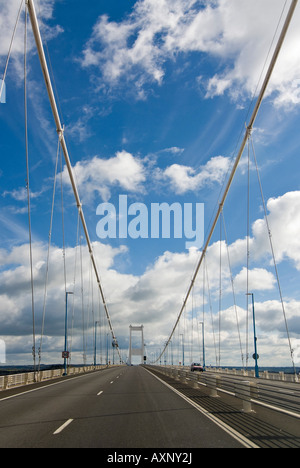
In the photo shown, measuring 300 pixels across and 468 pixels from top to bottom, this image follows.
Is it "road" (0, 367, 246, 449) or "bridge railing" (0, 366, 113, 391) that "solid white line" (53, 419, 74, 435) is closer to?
"road" (0, 367, 246, 449)

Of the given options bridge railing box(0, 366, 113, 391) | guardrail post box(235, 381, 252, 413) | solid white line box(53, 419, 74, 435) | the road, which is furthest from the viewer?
bridge railing box(0, 366, 113, 391)

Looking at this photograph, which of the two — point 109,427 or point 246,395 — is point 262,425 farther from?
Answer: point 109,427

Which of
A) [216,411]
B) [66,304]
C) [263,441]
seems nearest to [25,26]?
[216,411]

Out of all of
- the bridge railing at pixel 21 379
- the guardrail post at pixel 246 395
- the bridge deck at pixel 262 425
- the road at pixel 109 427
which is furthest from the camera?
the bridge railing at pixel 21 379

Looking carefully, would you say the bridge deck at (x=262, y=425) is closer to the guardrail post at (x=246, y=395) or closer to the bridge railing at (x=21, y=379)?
the guardrail post at (x=246, y=395)

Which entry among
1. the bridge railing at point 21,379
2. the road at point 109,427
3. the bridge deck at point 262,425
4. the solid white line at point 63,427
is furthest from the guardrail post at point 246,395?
the bridge railing at point 21,379

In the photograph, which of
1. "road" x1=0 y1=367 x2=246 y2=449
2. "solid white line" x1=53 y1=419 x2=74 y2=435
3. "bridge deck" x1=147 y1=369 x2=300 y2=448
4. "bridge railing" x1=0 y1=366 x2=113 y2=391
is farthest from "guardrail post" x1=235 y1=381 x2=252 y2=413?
"bridge railing" x1=0 y1=366 x2=113 y2=391

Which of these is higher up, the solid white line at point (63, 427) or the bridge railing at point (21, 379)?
the solid white line at point (63, 427)

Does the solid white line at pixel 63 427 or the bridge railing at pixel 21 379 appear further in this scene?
the bridge railing at pixel 21 379

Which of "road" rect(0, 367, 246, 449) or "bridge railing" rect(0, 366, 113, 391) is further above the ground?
"road" rect(0, 367, 246, 449)

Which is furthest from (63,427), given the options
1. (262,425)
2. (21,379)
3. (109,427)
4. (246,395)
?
(21,379)

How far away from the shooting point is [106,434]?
8117 mm

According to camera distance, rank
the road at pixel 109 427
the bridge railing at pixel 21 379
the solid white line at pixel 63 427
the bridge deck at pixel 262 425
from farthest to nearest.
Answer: the bridge railing at pixel 21 379
the solid white line at pixel 63 427
the bridge deck at pixel 262 425
the road at pixel 109 427
